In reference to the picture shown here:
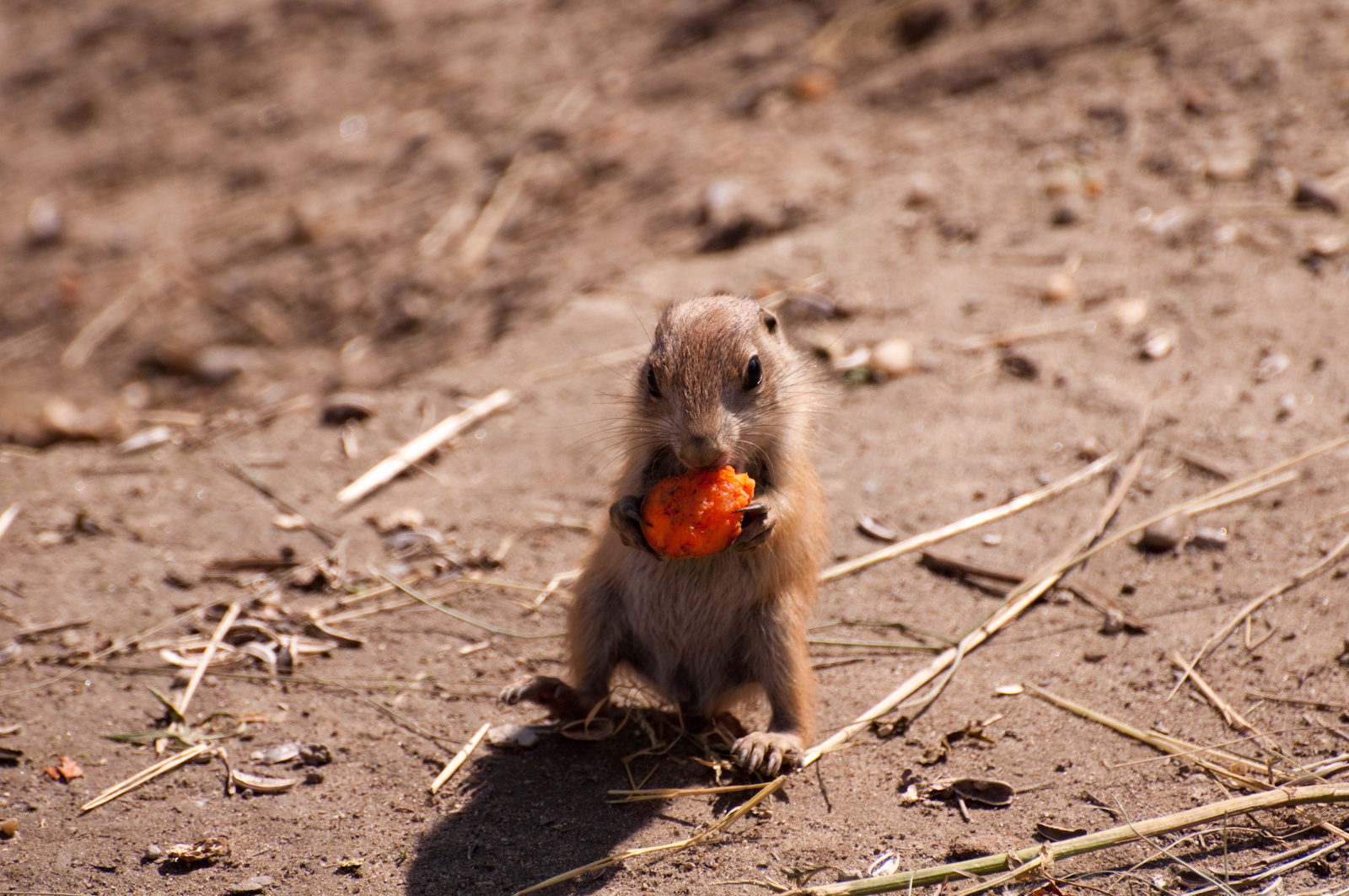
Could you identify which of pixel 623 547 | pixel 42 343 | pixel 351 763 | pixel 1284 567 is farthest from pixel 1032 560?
pixel 42 343

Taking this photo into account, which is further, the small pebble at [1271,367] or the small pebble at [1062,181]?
the small pebble at [1062,181]

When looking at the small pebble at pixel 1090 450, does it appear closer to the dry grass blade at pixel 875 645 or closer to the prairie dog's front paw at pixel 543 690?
the dry grass blade at pixel 875 645

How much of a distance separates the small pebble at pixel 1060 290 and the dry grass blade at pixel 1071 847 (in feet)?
10.3

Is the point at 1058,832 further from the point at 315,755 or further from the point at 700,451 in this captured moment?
the point at 315,755

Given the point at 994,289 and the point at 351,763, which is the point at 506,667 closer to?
the point at 351,763

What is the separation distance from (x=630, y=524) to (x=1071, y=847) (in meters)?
1.42

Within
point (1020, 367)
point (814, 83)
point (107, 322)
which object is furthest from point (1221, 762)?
point (107, 322)

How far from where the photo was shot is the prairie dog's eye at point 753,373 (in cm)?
348

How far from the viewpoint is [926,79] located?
7375 millimetres

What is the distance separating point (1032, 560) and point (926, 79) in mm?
4051

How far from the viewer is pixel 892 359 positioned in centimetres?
549

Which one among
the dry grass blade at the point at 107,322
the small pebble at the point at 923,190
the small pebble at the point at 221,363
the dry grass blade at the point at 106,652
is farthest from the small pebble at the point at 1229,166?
the dry grass blade at the point at 107,322

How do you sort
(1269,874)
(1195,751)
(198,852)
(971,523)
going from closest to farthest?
(1269,874) → (198,852) → (1195,751) → (971,523)

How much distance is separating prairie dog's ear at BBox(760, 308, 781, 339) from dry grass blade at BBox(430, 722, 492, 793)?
61.4 inches
